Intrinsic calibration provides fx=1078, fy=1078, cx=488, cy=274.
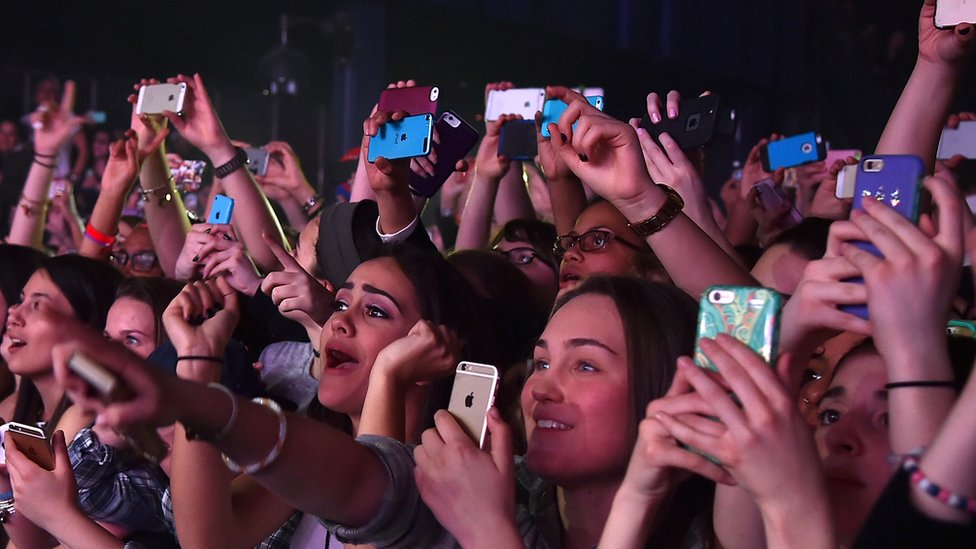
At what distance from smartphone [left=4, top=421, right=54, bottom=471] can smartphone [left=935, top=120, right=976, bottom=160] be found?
7.49 ft

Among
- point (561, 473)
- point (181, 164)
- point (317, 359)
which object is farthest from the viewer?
point (181, 164)

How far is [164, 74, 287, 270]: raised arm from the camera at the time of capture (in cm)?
321

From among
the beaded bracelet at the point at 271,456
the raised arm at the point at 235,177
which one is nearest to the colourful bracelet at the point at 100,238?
the raised arm at the point at 235,177

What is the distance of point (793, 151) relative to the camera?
131 inches

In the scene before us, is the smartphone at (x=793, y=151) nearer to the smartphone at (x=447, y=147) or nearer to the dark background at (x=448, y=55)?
the smartphone at (x=447, y=147)

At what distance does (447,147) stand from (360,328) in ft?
2.28

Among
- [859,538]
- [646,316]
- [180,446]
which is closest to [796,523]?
[859,538]

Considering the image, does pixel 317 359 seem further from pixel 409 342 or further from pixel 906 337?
pixel 906 337

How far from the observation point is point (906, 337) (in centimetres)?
111

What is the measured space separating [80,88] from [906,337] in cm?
832

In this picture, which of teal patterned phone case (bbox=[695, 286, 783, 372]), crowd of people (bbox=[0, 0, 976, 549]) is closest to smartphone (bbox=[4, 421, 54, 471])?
crowd of people (bbox=[0, 0, 976, 549])

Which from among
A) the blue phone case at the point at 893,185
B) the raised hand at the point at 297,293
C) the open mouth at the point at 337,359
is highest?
the blue phone case at the point at 893,185

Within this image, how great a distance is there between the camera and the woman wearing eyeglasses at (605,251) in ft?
8.13

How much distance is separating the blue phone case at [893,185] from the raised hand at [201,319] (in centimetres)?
108
